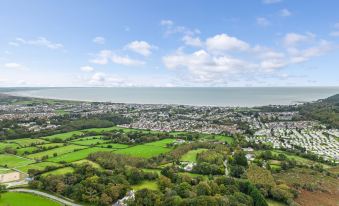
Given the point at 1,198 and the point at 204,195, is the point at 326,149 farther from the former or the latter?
the point at 1,198

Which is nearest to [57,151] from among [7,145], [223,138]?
[7,145]

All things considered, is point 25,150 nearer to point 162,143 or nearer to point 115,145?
point 115,145

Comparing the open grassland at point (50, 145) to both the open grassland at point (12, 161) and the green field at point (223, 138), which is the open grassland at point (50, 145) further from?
the green field at point (223, 138)

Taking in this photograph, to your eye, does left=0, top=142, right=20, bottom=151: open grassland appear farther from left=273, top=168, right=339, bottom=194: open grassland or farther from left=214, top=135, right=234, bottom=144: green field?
left=273, top=168, right=339, bottom=194: open grassland

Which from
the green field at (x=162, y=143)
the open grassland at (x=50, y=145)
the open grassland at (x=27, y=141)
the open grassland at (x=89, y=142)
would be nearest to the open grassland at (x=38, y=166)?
the open grassland at (x=50, y=145)

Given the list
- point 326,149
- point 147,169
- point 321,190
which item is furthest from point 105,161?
point 326,149
